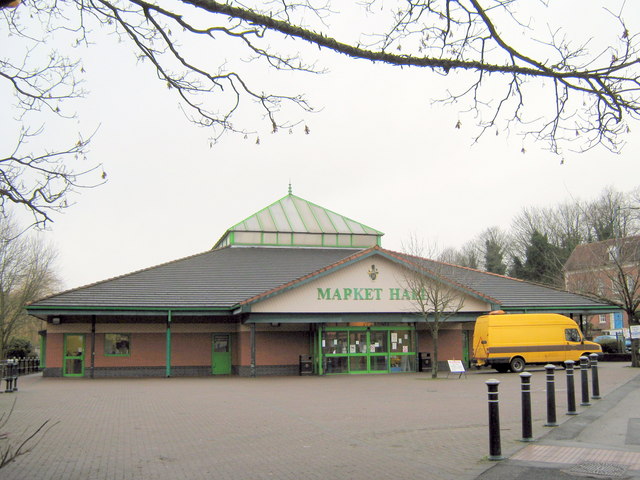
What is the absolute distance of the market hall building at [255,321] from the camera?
27641 millimetres

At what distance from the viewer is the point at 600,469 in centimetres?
738

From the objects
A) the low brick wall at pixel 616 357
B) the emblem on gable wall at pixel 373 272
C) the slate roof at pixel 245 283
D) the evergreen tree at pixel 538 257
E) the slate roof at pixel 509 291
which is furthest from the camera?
the evergreen tree at pixel 538 257

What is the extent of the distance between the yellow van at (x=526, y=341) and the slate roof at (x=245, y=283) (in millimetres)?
2758

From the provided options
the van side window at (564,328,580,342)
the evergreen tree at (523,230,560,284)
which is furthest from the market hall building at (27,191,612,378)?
the evergreen tree at (523,230,560,284)

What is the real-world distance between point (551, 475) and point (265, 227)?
31.1 m

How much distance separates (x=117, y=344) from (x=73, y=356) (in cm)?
193

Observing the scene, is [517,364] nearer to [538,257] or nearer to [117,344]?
[117,344]

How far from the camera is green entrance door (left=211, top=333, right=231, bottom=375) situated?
2962 cm

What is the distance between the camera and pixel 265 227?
123 ft

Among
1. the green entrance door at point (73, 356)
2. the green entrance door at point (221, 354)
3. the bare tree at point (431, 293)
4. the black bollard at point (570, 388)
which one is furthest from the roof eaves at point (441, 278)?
the black bollard at point (570, 388)

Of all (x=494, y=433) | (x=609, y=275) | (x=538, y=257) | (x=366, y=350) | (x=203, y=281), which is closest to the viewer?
(x=494, y=433)

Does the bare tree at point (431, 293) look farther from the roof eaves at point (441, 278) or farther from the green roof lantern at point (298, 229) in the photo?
the green roof lantern at point (298, 229)

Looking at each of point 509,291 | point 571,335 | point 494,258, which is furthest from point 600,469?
point 494,258

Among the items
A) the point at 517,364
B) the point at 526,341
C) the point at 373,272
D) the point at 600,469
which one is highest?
the point at 373,272
